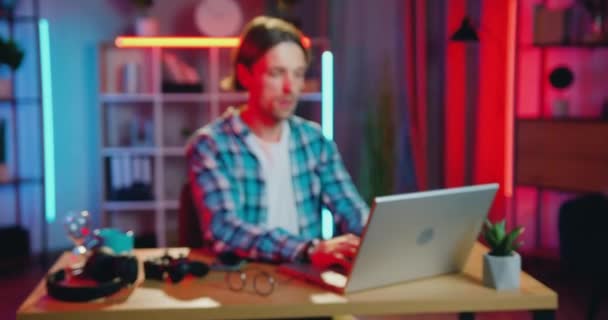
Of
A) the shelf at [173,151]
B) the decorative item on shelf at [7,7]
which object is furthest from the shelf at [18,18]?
the shelf at [173,151]

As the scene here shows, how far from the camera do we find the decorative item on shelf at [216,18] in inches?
203

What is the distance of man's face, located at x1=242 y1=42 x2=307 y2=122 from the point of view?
2.11 meters

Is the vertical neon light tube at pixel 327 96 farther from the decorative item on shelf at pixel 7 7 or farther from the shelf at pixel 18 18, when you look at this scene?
the decorative item on shelf at pixel 7 7

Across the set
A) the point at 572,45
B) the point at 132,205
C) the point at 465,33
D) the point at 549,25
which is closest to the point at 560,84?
the point at 572,45

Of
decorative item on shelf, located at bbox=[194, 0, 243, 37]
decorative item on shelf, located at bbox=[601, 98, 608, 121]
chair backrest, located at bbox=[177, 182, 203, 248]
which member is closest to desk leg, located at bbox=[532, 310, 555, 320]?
chair backrest, located at bbox=[177, 182, 203, 248]

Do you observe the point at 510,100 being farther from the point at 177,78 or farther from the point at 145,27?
the point at 145,27

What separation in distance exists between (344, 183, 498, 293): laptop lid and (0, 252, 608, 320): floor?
1911 mm

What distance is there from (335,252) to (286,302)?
0.28 metres

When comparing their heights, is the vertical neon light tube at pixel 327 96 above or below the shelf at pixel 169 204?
above

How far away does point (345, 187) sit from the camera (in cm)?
227

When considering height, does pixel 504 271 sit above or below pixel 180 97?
below

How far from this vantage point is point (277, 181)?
7.18ft

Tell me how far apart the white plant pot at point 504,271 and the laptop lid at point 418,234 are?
10 centimetres

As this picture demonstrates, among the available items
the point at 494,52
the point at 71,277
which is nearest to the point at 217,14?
A: the point at 494,52
